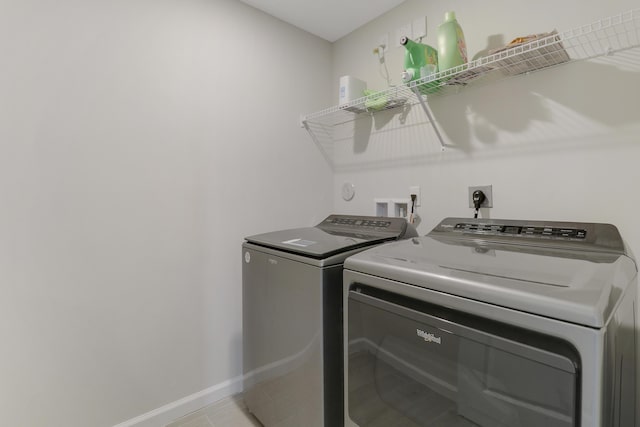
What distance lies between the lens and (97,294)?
57.6 inches

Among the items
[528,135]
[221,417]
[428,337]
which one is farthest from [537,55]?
[221,417]

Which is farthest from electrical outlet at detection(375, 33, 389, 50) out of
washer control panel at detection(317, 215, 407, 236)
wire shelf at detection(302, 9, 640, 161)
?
washer control panel at detection(317, 215, 407, 236)

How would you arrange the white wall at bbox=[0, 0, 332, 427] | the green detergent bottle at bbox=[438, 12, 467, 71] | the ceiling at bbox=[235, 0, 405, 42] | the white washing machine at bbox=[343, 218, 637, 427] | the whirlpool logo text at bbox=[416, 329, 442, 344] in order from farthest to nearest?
the ceiling at bbox=[235, 0, 405, 42], the green detergent bottle at bbox=[438, 12, 467, 71], the white wall at bbox=[0, 0, 332, 427], the whirlpool logo text at bbox=[416, 329, 442, 344], the white washing machine at bbox=[343, 218, 637, 427]

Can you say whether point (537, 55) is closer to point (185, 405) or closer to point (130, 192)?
point (130, 192)

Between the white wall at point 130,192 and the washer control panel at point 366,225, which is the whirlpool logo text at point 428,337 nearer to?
the washer control panel at point 366,225

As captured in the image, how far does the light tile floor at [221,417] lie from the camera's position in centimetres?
166

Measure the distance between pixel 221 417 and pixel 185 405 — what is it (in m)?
0.21

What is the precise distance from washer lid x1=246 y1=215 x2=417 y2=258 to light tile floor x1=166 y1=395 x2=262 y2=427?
38.1 inches

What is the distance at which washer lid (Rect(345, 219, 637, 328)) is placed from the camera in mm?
664

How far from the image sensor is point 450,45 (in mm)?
1416

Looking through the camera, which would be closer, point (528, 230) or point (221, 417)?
point (528, 230)

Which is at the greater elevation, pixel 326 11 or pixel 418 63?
pixel 326 11

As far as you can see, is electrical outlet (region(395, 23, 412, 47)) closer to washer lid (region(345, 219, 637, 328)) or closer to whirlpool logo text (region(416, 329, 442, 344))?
washer lid (region(345, 219, 637, 328))

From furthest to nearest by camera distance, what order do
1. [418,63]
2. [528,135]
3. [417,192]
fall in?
[417,192] → [418,63] → [528,135]
